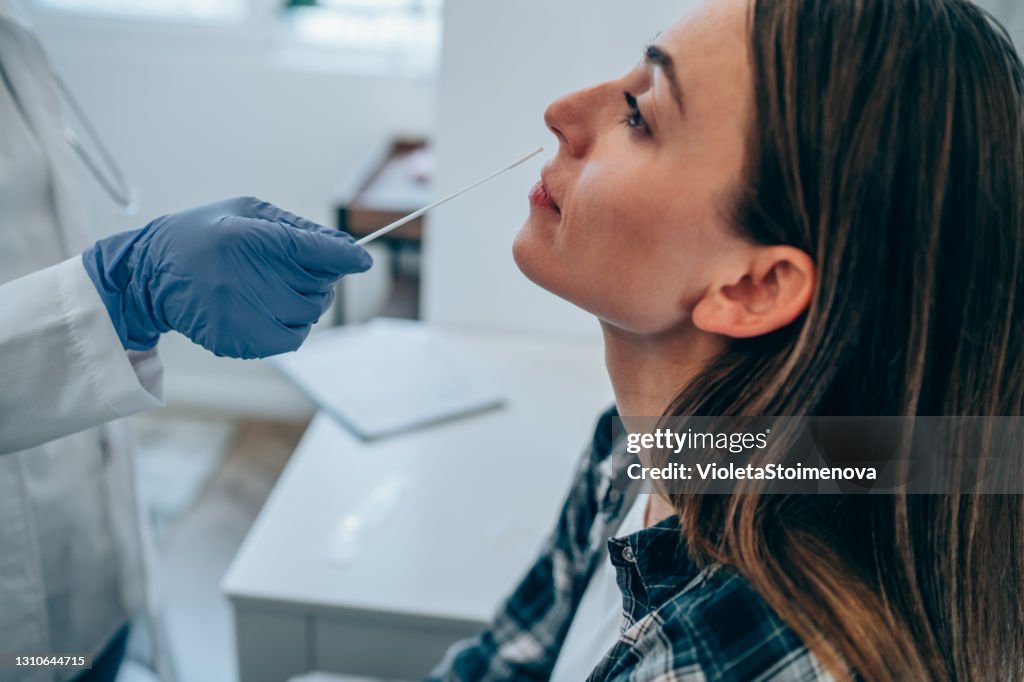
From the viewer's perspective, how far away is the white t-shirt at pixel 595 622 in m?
0.92

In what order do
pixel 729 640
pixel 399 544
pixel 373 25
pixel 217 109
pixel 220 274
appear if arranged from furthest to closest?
pixel 373 25, pixel 217 109, pixel 399 544, pixel 220 274, pixel 729 640

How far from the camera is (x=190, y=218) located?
0.78 m

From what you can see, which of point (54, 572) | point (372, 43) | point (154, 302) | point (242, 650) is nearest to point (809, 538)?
point (154, 302)

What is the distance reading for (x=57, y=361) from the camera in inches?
30.9

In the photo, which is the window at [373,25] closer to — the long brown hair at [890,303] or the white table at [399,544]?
the white table at [399,544]

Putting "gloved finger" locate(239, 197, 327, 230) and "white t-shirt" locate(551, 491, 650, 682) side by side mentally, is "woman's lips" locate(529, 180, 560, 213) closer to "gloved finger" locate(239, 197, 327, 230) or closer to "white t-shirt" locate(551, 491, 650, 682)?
"gloved finger" locate(239, 197, 327, 230)

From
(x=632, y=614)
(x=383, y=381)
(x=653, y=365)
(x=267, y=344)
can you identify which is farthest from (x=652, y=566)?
(x=383, y=381)

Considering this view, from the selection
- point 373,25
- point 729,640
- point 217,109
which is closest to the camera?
point 729,640

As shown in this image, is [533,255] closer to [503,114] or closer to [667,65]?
[667,65]

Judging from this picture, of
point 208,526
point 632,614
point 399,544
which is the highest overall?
point 632,614

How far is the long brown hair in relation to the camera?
2.12ft

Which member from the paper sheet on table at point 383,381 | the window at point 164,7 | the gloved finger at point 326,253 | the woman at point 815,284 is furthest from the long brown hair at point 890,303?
the window at point 164,7

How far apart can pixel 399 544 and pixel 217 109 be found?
173 centimetres

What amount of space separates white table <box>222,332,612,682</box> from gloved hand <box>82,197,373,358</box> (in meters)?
0.38
